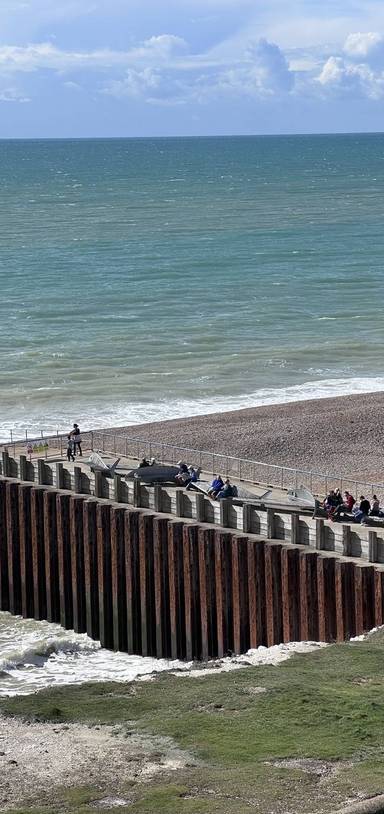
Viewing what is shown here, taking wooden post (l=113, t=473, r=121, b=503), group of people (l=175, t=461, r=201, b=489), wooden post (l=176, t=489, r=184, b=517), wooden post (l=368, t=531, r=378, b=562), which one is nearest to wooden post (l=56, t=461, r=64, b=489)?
→ wooden post (l=113, t=473, r=121, b=503)

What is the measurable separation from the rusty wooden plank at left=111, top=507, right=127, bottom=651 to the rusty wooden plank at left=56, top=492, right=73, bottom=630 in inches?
65.8

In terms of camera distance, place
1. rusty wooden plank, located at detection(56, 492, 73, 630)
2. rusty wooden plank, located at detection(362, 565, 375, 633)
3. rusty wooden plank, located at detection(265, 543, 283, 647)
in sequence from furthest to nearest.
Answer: rusty wooden plank, located at detection(56, 492, 73, 630), rusty wooden plank, located at detection(265, 543, 283, 647), rusty wooden plank, located at detection(362, 565, 375, 633)

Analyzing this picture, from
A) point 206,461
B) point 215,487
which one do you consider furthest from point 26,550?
point 206,461

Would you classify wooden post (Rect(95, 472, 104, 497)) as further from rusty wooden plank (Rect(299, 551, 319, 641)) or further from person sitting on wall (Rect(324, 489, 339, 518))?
rusty wooden plank (Rect(299, 551, 319, 641))

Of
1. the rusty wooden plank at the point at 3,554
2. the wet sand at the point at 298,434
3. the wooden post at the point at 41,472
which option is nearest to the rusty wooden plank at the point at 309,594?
the wooden post at the point at 41,472

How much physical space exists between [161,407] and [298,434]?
30.5 ft

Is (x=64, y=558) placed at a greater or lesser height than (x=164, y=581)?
lesser

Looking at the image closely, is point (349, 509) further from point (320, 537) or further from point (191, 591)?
point (191, 591)

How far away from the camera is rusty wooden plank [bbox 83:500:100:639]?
3334 cm

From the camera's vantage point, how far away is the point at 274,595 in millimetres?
29375

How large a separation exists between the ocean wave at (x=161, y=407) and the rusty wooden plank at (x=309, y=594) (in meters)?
26.8

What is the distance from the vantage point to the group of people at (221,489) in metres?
32.9

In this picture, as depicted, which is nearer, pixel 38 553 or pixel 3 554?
pixel 38 553

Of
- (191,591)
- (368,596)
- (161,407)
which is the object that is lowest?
(161,407)
